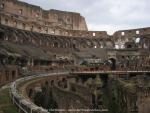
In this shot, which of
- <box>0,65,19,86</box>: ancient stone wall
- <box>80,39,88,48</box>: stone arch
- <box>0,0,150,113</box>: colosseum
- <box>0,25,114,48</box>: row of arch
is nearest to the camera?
<box>0,0,150,113</box>: colosseum

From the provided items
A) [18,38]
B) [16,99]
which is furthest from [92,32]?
[16,99]

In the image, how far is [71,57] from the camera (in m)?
61.3

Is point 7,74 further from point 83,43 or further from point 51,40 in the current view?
point 83,43

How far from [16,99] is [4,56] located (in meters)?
24.1

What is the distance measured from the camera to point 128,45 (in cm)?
7088

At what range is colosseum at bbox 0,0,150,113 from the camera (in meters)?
25.9

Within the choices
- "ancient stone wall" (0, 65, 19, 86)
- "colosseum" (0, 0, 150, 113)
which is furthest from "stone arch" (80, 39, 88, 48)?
"ancient stone wall" (0, 65, 19, 86)

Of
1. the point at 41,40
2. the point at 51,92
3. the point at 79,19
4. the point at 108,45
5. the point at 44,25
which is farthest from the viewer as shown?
the point at 79,19

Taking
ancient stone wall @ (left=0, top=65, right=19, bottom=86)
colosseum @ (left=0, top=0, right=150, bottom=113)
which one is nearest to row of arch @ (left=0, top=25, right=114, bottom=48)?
colosseum @ (left=0, top=0, right=150, bottom=113)

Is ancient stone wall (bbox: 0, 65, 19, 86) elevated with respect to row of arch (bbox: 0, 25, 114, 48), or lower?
lower

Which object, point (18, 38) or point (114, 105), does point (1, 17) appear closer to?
point (18, 38)

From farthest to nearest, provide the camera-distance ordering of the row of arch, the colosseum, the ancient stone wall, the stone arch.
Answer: the stone arch
the row of arch
the ancient stone wall
the colosseum

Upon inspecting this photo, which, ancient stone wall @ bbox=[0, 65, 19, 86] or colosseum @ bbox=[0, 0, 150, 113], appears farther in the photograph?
ancient stone wall @ bbox=[0, 65, 19, 86]

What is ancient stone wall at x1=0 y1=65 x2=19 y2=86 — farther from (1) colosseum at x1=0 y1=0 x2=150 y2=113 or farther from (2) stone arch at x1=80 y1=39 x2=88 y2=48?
(2) stone arch at x1=80 y1=39 x2=88 y2=48
